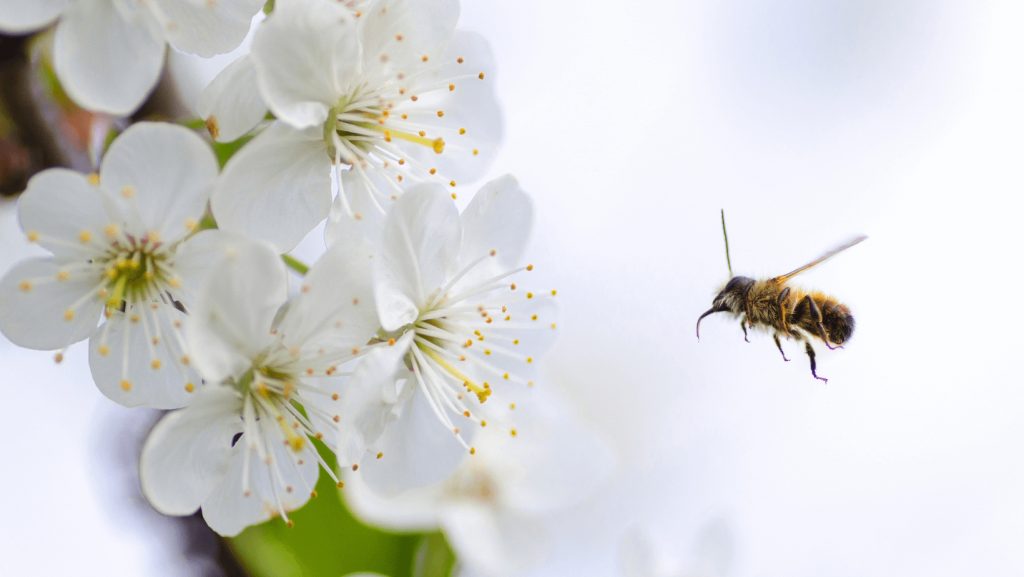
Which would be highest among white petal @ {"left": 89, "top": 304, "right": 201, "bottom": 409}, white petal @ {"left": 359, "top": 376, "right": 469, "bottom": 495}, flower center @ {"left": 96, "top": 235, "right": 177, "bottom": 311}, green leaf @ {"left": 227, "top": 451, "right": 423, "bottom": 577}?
flower center @ {"left": 96, "top": 235, "right": 177, "bottom": 311}

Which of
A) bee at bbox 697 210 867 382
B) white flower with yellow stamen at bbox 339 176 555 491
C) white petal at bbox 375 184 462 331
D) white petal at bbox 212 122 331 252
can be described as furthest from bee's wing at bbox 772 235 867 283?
white petal at bbox 212 122 331 252

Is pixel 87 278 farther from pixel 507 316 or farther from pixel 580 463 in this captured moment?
pixel 580 463

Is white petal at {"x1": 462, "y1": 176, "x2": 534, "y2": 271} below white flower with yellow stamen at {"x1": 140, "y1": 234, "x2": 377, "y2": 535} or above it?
above

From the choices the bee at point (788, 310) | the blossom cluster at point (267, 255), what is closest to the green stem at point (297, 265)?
the blossom cluster at point (267, 255)

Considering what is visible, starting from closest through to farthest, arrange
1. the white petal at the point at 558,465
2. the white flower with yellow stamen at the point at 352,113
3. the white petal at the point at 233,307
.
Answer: the white petal at the point at 233,307, the white flower with yellow stamen at the point at 352,113, the white petal at the point at 558,465

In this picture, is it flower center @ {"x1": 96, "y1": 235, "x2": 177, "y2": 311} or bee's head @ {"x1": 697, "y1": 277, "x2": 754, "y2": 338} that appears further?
bee's head @ {"x1": 697, "y1": 277, "x2": 754, "y2": 338}

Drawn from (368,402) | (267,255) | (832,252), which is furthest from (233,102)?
(832,252)

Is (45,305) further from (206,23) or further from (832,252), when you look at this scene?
(832,252)

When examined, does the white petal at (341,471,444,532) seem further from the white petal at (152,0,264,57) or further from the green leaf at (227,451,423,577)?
the white petal at (152,0,264,57)

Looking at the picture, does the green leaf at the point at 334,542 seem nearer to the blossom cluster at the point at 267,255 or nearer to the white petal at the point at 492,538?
the white petal at the point at 492,538
